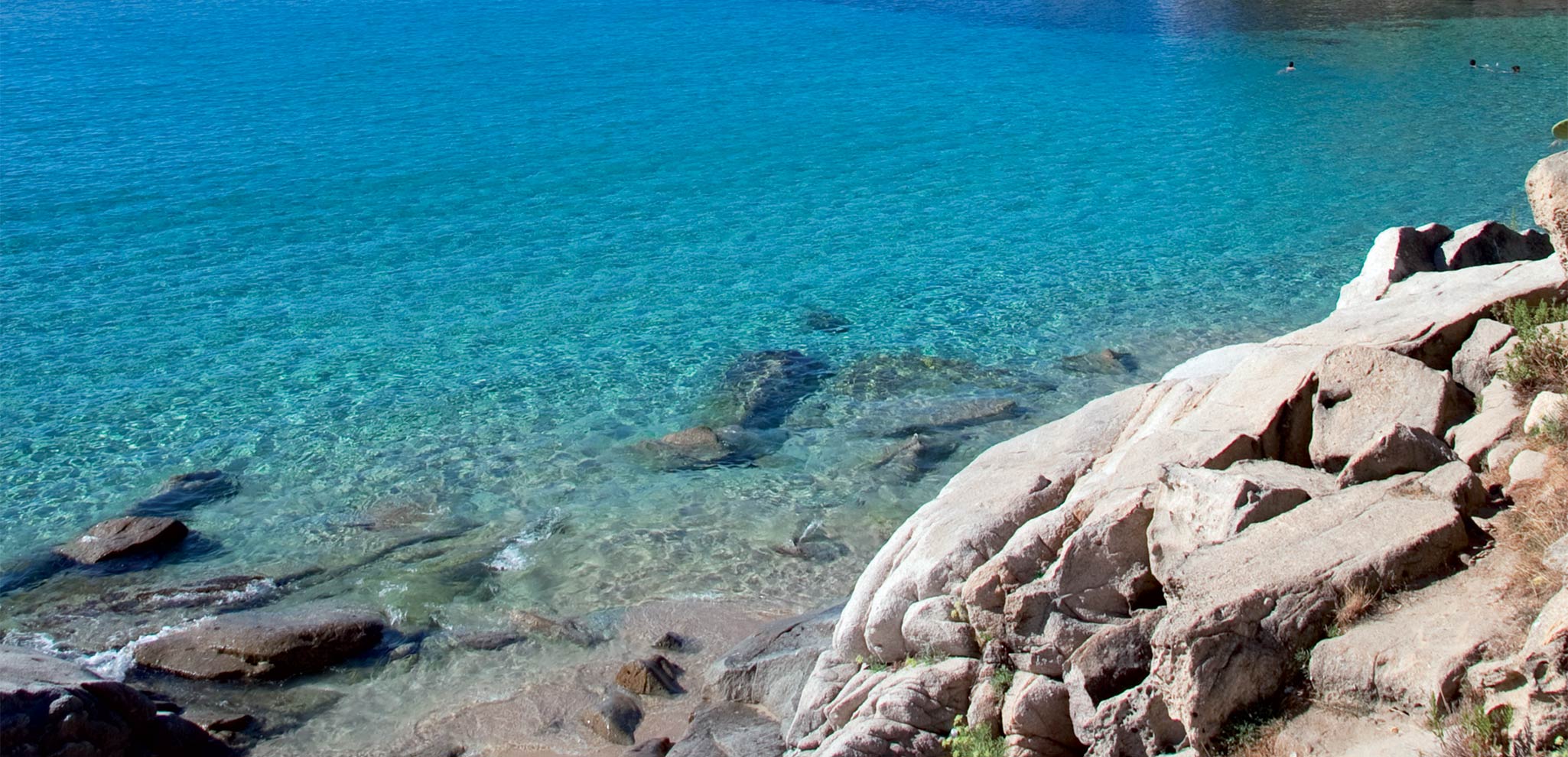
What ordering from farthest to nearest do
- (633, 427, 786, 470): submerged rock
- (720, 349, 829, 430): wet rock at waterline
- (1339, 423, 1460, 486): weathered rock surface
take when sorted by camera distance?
(720, 349, 829, 430): wet rock at waterline < (633, 427, 786, 470): submerged rock < (1339, 423, 1460, 486): weathered rock surface

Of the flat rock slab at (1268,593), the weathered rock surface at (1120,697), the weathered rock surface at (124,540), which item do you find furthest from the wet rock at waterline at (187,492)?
the flat rock slab at (1268,593)

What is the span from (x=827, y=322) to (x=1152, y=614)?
46.4 ft

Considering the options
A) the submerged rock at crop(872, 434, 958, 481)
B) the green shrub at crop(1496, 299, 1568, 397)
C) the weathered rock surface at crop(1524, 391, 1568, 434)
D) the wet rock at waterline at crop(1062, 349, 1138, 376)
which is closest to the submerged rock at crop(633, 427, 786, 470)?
the submerged rock at crop(872, 434, 958, 481)

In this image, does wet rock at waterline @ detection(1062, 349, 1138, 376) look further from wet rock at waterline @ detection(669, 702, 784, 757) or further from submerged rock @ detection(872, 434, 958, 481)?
wet rock at waterline @ detection(669, 702, 784, 757)

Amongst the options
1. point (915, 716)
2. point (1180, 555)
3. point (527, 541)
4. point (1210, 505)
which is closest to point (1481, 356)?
point (1210, 505)

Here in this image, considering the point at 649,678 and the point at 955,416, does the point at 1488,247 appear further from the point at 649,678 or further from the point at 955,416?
the point at 649,678

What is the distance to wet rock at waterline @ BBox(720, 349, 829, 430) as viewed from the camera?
18.5 metres

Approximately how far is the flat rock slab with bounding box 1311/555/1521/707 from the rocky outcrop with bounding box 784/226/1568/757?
6 cm

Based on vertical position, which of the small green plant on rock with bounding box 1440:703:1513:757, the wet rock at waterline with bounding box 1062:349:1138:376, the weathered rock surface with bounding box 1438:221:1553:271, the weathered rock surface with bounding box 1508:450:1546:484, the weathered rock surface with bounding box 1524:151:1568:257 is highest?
the weathered rock surface with bounding box 1524:151:1568:257

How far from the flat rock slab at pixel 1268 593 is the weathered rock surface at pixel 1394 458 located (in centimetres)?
49

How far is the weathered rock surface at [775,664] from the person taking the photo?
11367 millimetres

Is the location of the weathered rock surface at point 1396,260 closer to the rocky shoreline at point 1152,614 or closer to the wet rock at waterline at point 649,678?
the rocky shoreline at point 1152,614

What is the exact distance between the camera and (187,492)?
16.5 metres

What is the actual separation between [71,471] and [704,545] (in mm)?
9387
